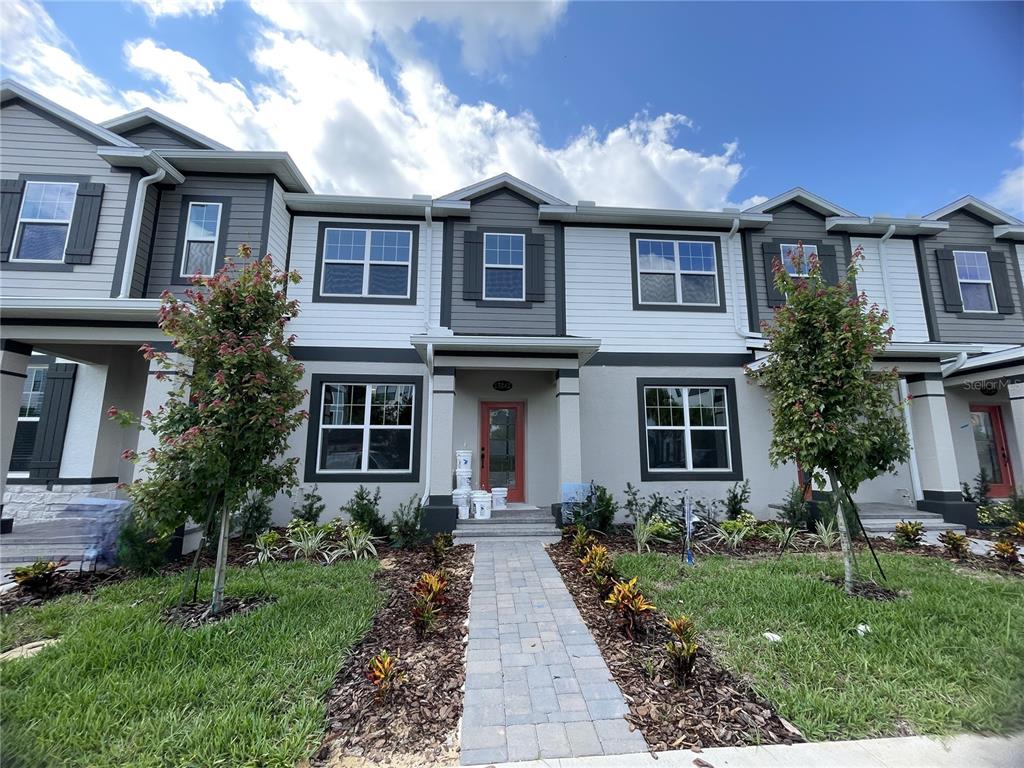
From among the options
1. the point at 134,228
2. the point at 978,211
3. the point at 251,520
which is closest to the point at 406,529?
the point at 251,520

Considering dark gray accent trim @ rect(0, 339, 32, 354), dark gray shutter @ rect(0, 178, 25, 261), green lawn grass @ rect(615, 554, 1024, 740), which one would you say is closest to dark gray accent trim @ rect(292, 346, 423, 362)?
dark gray accent trim @ rect(0, 339, 32, 354)

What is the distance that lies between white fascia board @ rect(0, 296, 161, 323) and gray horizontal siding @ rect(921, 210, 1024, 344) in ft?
50.3

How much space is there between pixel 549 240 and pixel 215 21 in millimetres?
6408

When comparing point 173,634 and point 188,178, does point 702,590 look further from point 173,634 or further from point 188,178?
point 188,178

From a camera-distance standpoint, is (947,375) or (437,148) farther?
(437,148)

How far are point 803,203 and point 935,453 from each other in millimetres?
5775

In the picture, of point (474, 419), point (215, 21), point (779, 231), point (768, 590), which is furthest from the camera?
point (779, 231)

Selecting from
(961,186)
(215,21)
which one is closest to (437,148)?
(215,21)

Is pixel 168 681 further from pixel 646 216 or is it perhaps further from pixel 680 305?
pixel 646 216

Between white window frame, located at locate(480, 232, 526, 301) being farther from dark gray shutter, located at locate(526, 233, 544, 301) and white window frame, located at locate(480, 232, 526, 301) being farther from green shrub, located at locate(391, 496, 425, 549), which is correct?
green shrub, located at locate(391, 496, 425, 549)

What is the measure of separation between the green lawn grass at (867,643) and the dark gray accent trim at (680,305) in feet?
17.7

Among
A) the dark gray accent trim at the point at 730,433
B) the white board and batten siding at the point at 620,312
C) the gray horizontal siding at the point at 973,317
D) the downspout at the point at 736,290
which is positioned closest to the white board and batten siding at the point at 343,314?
the white board and batten siding at the point at 620,312

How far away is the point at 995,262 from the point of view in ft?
32.8

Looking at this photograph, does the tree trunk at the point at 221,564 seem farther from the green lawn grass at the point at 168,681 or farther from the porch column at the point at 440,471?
the porch column at the point at 440,471
